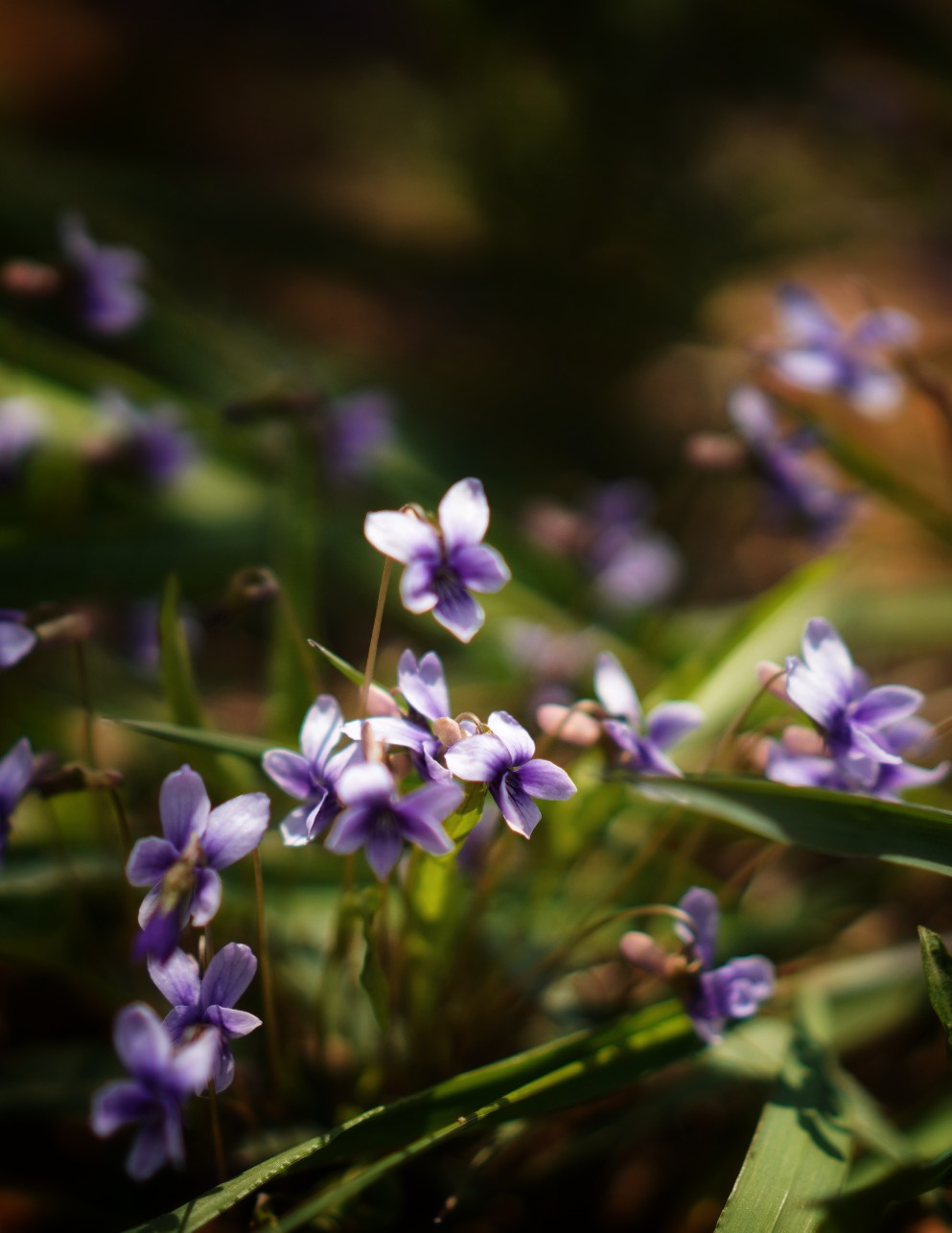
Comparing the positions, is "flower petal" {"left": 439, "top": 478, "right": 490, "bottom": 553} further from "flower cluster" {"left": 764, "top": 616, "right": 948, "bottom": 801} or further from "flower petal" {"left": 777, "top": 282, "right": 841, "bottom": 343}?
"flower petal" {"left": 777, "top": 282, "right": 841, "bottom": 343}

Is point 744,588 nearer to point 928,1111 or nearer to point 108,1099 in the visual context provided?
point 928,1111

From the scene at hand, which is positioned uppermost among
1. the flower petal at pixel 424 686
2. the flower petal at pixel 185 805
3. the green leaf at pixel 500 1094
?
the flower petal at pixel 424 686

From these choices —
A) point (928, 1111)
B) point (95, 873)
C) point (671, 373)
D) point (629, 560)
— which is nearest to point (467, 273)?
point (671, 373)

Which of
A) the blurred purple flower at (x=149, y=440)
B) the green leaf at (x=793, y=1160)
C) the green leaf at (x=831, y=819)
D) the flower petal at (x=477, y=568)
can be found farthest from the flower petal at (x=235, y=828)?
the blurred purple flower at (x=149, y=440)

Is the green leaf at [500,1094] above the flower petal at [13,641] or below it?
below

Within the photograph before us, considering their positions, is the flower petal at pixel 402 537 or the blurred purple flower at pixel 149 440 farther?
the blurred purple flower at pixel 149 440

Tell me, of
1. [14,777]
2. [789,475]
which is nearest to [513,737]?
[14,777]

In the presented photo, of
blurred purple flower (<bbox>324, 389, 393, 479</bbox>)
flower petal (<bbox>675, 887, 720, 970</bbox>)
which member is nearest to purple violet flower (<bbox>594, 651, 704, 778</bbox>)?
flower petal (<bbox>675, 887, 720, 970</bbox>)

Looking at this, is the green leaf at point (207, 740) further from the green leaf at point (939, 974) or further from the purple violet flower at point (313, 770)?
the green leaf at point (939, 974)
